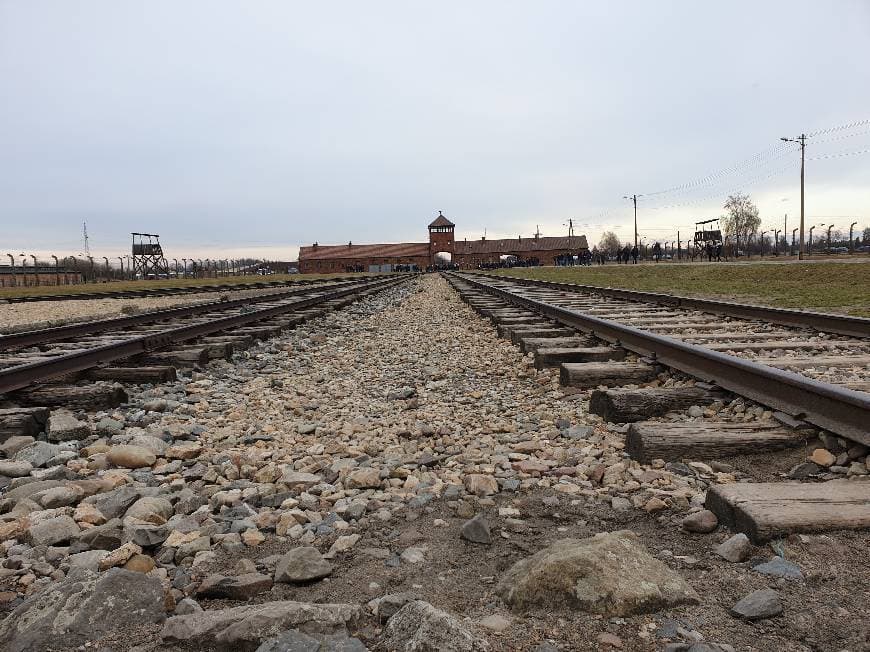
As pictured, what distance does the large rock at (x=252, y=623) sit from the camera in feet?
5.02

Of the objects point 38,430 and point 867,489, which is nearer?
point 867,489

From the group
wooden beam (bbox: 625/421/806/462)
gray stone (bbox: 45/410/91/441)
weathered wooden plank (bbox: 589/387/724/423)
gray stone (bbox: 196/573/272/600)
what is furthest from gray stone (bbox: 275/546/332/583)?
gray stone (bbox: 45/410/91/441)

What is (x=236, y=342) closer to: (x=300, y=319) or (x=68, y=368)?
(x=68, y=368)

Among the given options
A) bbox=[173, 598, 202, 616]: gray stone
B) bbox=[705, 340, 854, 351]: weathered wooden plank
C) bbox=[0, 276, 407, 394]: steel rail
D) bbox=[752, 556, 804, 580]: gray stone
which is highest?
bbox=[0, 276, 407, 394]: steel rail

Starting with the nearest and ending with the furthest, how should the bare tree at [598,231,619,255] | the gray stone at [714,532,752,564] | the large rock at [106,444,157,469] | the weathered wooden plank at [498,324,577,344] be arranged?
the gray stone at [714,532,752,564] < the large rock at [106,444,157,469] < the weathered wooden plank at [498,324,577,344] < the bare tree at [598,231,619,255]

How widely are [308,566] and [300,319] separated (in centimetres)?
803

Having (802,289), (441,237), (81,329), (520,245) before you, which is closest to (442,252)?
(441,237)

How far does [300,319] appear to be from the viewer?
9.71 m

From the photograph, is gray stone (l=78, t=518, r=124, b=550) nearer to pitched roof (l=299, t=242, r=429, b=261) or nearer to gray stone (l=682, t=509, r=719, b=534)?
gray stone (l=682, t=509, r=719, b=534)

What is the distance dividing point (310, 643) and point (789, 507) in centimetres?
160

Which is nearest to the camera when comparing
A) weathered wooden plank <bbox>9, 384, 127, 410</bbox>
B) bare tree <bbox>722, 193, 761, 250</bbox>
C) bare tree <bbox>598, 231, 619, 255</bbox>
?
weathered wooden plank <bbox>9, 384, 127, 410</bbox>

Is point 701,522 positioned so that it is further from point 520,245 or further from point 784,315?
point 520,245

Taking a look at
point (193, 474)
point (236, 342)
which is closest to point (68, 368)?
point (236, 342)

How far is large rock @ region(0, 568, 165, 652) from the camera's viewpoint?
1.58 metres
